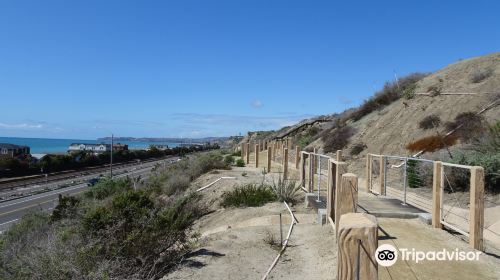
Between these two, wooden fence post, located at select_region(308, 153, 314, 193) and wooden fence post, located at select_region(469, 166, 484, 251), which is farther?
wooden fence post, located at select_region(308, 153, 314, 193)

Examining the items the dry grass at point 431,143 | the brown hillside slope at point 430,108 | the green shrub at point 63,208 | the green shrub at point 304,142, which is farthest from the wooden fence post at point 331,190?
the green shrub at point 304,142

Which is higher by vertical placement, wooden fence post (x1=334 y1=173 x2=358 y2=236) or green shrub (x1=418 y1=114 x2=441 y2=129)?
green shrub (x1=418 y1=114 x2=441 y2=129)

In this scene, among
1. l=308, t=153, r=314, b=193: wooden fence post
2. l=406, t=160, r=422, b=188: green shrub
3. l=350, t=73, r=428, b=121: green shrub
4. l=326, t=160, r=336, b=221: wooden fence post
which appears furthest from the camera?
l=350, t=73, r=428, b=121: green shrub

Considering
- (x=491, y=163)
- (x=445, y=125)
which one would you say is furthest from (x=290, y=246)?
(x=445, y=125)

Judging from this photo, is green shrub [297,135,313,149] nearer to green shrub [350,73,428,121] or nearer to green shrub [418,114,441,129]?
green shrub [350,73,428,121]

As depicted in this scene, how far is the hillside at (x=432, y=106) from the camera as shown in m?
25.4

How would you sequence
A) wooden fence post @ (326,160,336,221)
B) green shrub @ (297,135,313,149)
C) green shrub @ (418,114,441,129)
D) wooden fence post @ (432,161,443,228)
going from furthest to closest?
green shrub @ (297,135,313,149), green shrub @ (418,114,441,129), wooden fence post @ (326,160,336,221), wooden fence post @ (432,161,443,228)

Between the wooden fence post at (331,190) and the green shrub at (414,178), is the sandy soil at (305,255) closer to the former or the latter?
the wooden fence post at (331,190)

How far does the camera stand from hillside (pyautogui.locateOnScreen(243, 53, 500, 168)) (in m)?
25.4

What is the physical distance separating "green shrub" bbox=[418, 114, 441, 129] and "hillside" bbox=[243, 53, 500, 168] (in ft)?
0.65

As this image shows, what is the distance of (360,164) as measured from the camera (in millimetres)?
23406

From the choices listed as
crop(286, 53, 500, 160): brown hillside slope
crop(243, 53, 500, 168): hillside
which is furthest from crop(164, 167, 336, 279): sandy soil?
crop(286, 53, 500, 160): brown hillside slope

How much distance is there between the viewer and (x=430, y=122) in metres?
25.7

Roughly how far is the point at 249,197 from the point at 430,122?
16.1m
